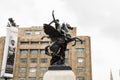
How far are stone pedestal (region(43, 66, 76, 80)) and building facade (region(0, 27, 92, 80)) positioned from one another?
52140 millimetres

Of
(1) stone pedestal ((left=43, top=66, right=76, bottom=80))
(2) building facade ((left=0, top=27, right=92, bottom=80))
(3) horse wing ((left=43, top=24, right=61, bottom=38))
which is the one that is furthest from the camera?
(2) building facade ((left=0, top=27, right=92, bottom=80))

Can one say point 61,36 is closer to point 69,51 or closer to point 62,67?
point 62,67

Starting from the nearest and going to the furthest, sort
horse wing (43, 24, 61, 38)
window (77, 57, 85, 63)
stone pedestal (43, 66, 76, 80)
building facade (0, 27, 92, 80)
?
1. stone pedestal (43, 66, 76, 80)
2. horse wing (43, 24, 61, 38)
3. building facade (0, 27, 92, 80)
4. window (77, 57, 85, 63)

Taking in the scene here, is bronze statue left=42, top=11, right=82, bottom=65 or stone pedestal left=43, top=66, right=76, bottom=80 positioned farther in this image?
bronze statue left=42, top=11, right=82, bottom=65

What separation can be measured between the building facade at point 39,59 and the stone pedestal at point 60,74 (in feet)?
171

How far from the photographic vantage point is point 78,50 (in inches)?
2731

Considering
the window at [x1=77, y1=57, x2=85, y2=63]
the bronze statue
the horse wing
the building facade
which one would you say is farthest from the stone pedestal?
the window at [x1=77, y1=57, x2=85, y2=63]

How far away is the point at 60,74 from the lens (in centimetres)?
1352

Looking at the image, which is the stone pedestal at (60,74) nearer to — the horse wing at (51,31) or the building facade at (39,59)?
the horse wing at (51,31)

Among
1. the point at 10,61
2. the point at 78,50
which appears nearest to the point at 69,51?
the point at 78,50

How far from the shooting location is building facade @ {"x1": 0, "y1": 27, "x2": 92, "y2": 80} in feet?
220

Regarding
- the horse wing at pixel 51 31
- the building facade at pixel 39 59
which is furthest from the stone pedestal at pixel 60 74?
the building facade at pixel 39 59

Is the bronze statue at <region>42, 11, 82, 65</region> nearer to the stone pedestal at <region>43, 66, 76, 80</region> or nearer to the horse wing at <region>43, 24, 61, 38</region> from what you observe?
the horse wing at <region>43, 24, 61, 38</region>

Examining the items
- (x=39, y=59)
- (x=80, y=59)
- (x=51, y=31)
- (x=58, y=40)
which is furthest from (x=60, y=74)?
(x=39, y=59)
